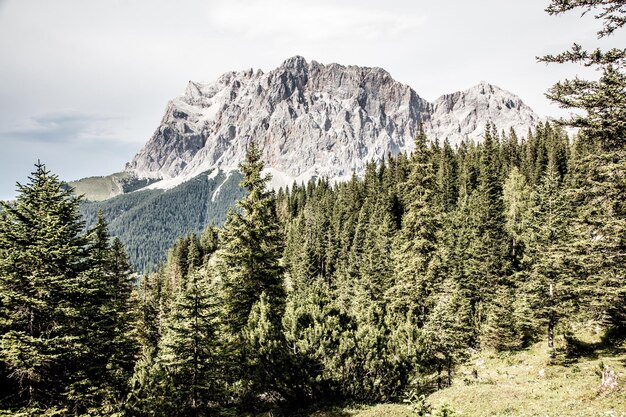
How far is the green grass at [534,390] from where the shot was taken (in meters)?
16.3

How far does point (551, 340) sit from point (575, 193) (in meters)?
18.0

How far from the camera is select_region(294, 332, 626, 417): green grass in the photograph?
53.6ft

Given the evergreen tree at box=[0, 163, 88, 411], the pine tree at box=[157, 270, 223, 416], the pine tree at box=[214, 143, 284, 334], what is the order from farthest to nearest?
the pine tree at box=[214, 143, 284, 334] → the pine tree at box=[157, 270, 223, 416] → the evergreen tree at box=[0, 163, 88, 411]

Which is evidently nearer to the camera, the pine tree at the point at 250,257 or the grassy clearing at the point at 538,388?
the grassy clearing at the point at 538,388

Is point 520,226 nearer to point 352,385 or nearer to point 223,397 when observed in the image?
point 352,385

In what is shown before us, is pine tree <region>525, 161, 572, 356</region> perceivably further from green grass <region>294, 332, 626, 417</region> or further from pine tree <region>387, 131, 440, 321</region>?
pine tree <region>387, 131, 440, 321</region>

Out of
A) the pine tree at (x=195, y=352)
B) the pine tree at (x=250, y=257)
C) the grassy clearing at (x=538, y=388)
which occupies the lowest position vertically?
the grassy clearing at (x=538, y=388)

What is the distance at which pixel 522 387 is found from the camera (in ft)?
73.3

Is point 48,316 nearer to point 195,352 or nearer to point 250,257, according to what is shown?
point 195,352

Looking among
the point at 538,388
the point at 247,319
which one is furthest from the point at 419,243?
the point at 247,319

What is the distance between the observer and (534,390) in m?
21.1

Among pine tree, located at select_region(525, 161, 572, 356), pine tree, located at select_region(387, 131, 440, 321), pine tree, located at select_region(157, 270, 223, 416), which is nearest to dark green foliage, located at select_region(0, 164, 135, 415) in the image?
pine tree, located at select_region(157, 270, 223, 416)

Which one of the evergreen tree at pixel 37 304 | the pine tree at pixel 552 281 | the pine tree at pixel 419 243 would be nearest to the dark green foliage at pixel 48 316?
the evergreen tree at pixel 37 304

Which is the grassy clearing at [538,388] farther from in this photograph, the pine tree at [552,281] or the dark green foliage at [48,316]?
the dark green foliage at [48,316]
